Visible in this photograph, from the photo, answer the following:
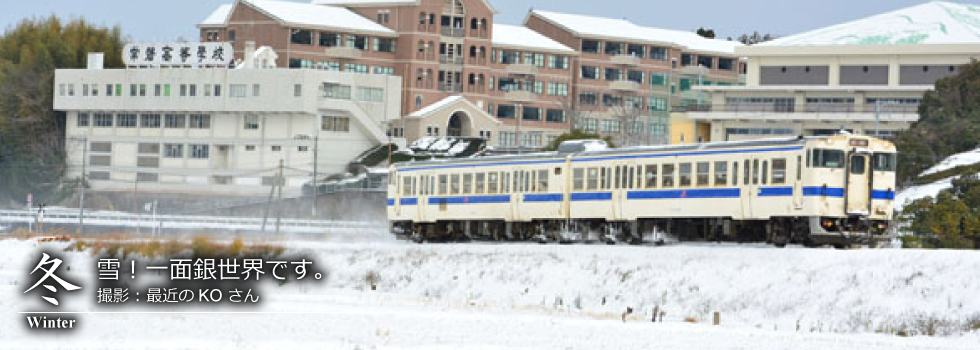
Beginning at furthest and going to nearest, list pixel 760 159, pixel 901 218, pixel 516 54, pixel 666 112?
pixel 666 112, pixel 516 54, pixel 901 218, pixel 760 159

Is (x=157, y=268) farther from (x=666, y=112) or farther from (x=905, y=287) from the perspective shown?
(x=666, y=112)

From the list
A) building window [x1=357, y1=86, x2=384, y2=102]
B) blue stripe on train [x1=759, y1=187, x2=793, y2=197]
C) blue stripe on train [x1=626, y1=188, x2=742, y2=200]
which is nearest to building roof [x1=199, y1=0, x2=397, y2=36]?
building window [x1=357, y1=86, x2=384, y2=102]

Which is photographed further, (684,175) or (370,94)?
(370,94)

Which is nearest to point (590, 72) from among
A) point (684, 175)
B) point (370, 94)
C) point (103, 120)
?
point (370, 94)

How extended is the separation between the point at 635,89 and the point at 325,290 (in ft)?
255

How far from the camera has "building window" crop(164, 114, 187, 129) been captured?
293 ft

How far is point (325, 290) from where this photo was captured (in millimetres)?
34031

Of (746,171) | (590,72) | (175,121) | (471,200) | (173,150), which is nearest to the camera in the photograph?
(746,171)

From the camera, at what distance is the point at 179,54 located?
8781cm

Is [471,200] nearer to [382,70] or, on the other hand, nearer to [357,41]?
[357,41]

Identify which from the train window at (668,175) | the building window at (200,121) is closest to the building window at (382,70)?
the building window at (200,121)

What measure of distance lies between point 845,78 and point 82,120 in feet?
146

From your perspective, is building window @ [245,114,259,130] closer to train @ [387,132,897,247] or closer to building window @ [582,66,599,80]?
building window @ [582,66,599,80]

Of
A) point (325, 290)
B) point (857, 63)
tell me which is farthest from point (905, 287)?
point (857, 63)
